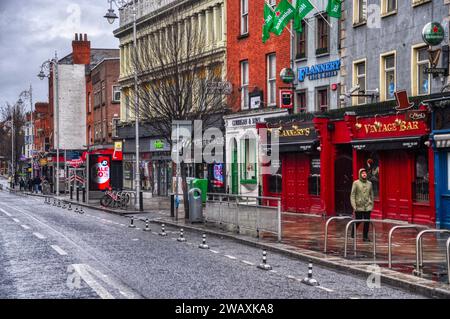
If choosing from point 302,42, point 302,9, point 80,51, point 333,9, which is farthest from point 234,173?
point 80,51

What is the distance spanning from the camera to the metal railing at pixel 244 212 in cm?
2138

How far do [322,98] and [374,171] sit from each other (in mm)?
5531

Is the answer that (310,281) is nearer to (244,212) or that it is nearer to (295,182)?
(244,212)

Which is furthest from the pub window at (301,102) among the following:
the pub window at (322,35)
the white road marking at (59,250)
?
the white road marking at (59,250)

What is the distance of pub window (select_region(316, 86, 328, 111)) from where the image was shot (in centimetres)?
3338

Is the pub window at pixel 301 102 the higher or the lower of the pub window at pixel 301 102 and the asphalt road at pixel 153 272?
the higher

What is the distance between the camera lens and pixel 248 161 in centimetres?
4056

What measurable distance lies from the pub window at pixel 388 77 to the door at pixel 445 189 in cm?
434

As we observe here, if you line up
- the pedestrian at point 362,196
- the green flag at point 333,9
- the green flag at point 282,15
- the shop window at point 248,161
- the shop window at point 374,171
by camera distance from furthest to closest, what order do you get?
the shop window at point 248,161
the green flag at point 282,15
the green flag at point 333,9
the shop window at point 374,171
the pedestrian at point 362,196

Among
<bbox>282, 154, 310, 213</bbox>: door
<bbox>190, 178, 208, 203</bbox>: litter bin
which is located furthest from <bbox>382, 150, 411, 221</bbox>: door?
<bbox>190, 178, 208, 203</bbox>: litter bin

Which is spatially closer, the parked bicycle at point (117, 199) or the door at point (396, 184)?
the door at point (396, 184)

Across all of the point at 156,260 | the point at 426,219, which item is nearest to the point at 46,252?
the point at 156,260

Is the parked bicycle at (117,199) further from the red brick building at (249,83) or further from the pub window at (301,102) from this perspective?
the pub window at (301,102)

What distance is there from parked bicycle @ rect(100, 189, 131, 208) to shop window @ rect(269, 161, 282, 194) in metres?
8.31
